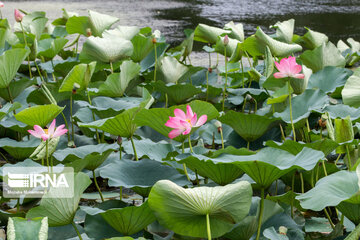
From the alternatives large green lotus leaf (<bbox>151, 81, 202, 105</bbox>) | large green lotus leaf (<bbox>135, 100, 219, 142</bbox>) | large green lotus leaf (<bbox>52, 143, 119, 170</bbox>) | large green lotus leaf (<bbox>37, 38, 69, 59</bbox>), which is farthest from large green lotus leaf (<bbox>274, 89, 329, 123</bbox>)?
large green lotus leaf (<bbox>37, 38, 69, 59</bbox>)

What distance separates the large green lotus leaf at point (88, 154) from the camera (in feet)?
4.03

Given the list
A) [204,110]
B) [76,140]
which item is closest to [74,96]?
[76,140]

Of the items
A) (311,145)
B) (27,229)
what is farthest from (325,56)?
(27,229)

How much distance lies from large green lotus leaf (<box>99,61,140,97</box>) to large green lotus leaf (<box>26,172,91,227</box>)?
678 millimetres

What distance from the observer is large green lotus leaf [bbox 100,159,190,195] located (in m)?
1.18

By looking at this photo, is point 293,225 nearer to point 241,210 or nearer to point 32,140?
point 241,210

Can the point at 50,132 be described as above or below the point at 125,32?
above

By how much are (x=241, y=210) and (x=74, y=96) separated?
996 millimetres

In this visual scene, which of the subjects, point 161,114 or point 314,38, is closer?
point 161,114

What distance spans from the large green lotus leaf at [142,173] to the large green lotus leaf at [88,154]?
1.8 inches

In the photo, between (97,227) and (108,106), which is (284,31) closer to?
(108,106)

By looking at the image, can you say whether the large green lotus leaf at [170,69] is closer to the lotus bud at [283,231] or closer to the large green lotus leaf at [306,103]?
the large green lotus leaf at [306,103]

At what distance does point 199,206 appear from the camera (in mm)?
931

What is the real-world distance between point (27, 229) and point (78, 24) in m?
1.52
